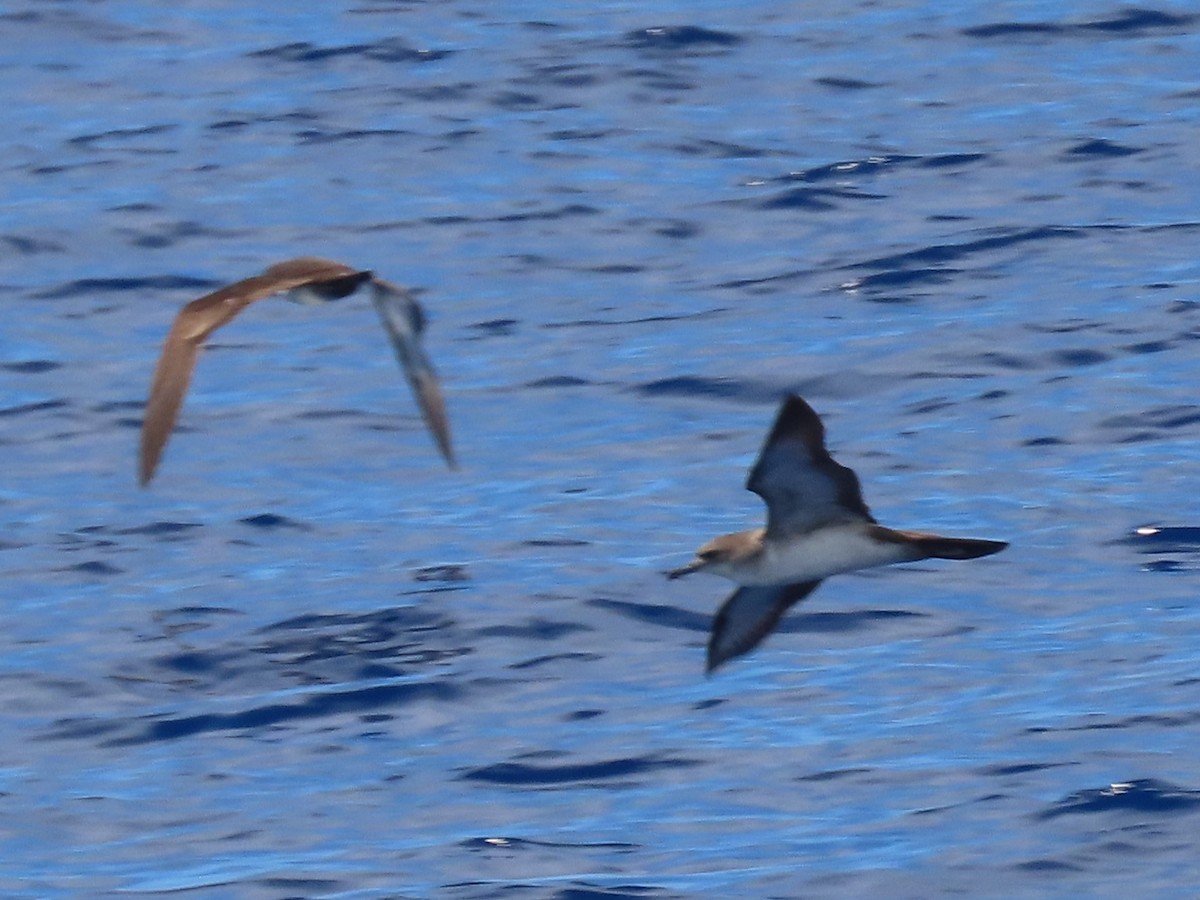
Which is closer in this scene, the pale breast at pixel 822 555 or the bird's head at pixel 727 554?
the pale breast at pixel 822 555

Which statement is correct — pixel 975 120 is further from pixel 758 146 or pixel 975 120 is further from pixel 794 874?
pixel 794 874

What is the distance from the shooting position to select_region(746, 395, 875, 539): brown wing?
7.99 metres

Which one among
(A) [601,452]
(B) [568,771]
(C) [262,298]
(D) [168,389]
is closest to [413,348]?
(C) [262,298]

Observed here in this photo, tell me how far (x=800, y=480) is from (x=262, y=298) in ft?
7.96

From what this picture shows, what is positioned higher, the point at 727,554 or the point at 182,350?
the point at 182,350

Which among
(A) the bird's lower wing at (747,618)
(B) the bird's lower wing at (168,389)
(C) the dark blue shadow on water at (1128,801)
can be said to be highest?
(B) the bird's lower wing at (168,389)

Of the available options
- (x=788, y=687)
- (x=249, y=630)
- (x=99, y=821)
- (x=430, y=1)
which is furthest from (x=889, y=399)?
(x=430, y=1)

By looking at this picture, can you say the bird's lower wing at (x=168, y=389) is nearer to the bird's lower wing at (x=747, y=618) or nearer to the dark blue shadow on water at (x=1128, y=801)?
the bird's lower wing at (x=747, y=618)

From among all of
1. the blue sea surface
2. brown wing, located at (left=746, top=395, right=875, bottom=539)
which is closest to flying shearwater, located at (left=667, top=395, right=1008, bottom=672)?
brown wing, located at (left=746, top=395, right=875, bottom=539)

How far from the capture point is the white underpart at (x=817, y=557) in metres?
8.80

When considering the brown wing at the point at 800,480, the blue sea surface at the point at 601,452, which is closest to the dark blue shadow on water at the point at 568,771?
the blue sea surface at the point at 601,452

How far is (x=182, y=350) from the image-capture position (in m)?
9.20

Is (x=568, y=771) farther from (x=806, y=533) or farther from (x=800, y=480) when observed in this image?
(x=800, y=480)

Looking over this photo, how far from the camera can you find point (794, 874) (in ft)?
31.5
